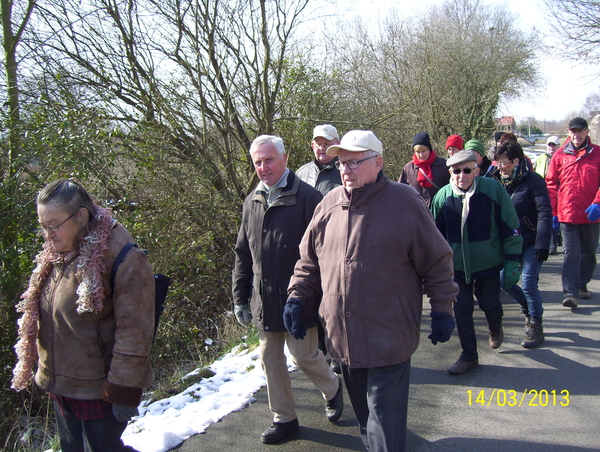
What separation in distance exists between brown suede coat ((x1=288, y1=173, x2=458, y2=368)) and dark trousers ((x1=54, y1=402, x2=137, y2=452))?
3.98 ft

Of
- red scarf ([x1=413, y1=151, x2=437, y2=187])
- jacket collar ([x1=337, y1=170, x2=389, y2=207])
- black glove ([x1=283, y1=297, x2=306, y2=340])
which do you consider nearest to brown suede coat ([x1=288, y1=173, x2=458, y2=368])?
jacket collar ([x1=337, y1=170, x2=389, y2=207])

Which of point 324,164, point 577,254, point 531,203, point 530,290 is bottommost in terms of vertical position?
point 530,290

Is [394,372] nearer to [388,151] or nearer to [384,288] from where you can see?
[384,288]

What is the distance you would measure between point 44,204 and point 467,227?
10.7 ft

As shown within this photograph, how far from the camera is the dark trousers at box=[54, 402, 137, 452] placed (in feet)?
8.23

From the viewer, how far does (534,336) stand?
4.89 metres

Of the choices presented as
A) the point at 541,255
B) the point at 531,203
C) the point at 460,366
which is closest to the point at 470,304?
the point at 460,366

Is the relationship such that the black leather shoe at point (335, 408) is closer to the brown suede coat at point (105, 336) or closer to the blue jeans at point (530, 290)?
the brown suede coat at point (105, 336)

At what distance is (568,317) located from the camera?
562 cm

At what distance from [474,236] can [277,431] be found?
7.51ft

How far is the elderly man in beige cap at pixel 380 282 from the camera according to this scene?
2668 millimetres

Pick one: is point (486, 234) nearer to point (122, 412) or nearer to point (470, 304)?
point (470, 304)

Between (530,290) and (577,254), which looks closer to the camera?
(530,290)

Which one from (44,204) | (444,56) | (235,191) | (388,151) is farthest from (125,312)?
(444,56)
